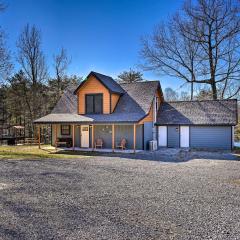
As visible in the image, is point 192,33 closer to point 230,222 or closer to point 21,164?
point 21,164

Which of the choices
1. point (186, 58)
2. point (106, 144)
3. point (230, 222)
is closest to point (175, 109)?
point (106, 144)

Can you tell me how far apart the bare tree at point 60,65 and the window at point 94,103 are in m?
12.0

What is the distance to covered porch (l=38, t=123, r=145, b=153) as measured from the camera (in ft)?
60.7

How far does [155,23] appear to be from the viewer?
91.7 feet

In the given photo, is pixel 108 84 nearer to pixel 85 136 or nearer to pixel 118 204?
pixel 85 136

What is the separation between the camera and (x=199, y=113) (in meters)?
20.3

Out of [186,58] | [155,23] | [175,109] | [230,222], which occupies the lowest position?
[230,222]

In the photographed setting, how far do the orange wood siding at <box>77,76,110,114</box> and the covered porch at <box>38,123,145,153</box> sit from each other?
1297mm

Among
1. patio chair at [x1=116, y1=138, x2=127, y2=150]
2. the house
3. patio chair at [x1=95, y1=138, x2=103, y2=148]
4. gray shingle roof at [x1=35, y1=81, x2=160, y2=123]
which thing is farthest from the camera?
patio chair at [x1=95, y1=138, x2=103, y2=148]

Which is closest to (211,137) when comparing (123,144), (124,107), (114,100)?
(123,144)

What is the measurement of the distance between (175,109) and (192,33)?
916cm

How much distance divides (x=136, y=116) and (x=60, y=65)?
56.1 feet

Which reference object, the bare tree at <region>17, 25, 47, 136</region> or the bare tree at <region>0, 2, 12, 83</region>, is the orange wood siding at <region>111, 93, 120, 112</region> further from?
the bare tree at <region>17, 25, 47, 136</region>

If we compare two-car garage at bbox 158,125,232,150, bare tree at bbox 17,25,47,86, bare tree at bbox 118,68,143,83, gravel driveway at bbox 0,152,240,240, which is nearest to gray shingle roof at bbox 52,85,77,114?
two-car garage at bbox 158,125,232,150
